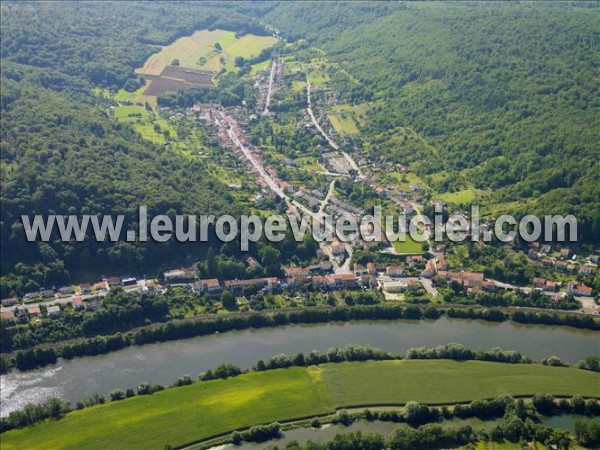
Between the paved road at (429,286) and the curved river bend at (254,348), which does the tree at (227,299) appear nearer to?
the curved river bend at (254,348)

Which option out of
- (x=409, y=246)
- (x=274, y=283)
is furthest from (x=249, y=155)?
(x=274, y=283)

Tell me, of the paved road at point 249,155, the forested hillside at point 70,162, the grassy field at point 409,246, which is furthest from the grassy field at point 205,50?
the grassy field at point 409,246

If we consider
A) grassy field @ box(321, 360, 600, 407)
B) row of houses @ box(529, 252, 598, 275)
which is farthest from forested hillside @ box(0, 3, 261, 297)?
row of houses @ box(529, 252, 598, 275)

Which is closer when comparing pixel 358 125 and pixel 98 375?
pixel 98 375

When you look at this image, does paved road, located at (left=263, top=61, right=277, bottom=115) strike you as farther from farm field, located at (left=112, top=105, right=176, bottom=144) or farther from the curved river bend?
the curved river bend

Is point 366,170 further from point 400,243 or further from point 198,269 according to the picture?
point 198,269

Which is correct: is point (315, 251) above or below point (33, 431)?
above

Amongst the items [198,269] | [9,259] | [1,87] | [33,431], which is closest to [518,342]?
[198,269]
